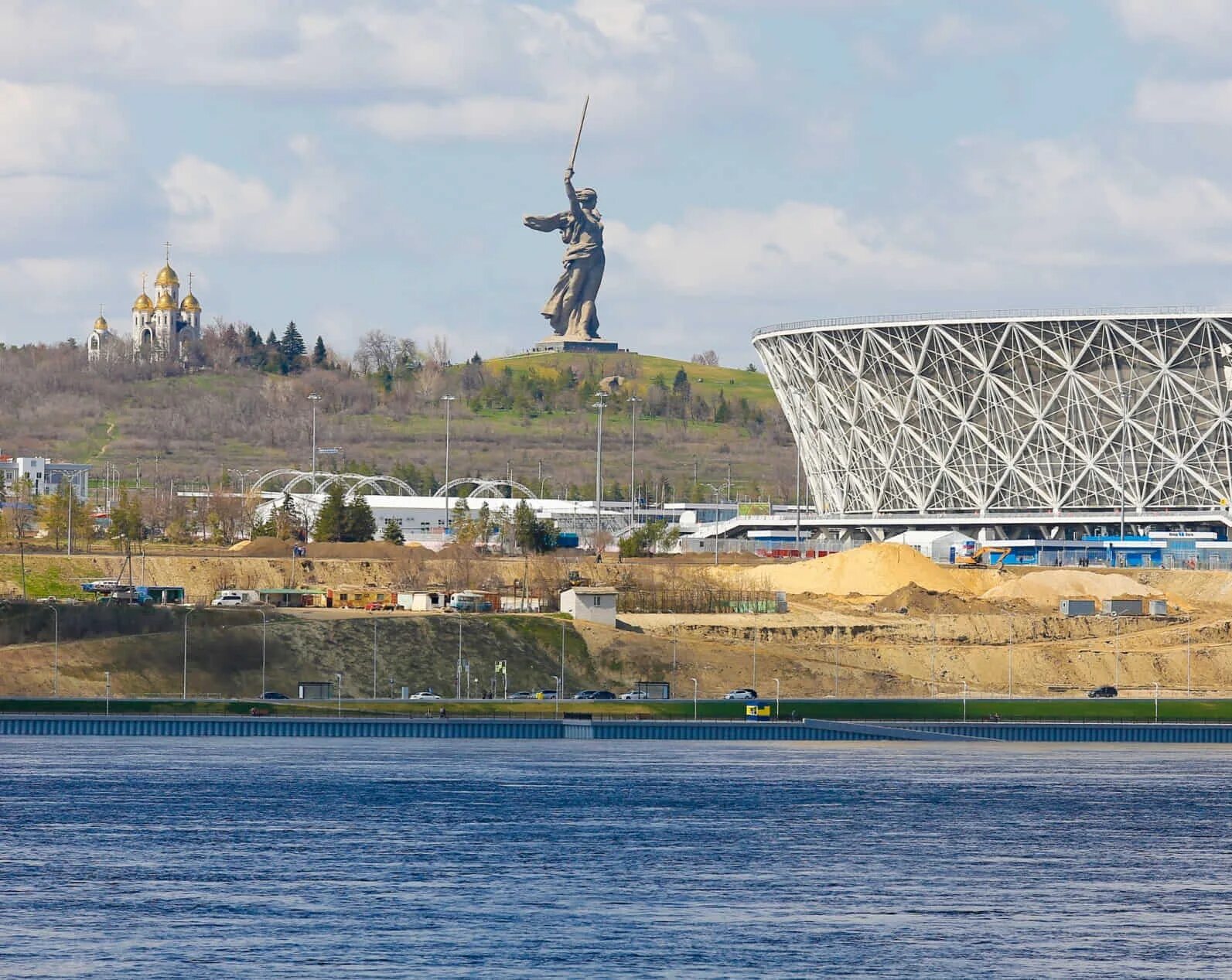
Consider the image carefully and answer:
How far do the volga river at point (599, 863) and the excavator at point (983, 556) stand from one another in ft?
215

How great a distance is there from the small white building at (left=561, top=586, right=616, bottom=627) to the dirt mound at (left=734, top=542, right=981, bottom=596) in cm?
2604

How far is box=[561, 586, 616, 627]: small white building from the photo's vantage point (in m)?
136

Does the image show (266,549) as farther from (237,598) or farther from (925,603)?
(925,603)

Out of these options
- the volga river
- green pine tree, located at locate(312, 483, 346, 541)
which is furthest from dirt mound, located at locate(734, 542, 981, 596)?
the volga river

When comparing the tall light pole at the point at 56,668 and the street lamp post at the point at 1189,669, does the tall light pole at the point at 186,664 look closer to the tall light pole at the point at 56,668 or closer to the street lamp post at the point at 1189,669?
the tall light pole at the point at 56,668

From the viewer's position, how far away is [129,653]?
12156 cm

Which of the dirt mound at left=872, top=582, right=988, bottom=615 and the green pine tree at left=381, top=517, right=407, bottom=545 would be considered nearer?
the dirt mound at left=872, top=582, right=988, bottom=615

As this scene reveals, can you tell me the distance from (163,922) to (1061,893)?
2610 centimetres

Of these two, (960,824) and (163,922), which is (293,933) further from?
(960,824)

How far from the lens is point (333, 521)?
182 metres

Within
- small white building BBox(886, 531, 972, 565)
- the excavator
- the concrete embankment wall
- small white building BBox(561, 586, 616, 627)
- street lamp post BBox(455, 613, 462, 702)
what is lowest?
the concrete embankment wall

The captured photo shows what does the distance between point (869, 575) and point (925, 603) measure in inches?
344

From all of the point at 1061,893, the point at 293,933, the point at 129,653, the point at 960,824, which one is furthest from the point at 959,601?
the point at 293,933

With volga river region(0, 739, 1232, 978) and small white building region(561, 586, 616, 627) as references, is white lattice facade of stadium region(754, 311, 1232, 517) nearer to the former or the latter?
small white building region(561, 586, 616, 627)
